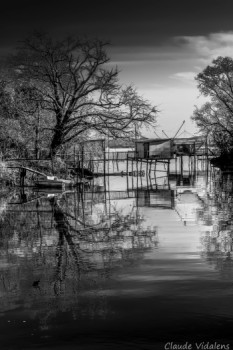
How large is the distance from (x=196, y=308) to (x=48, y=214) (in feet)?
47.6

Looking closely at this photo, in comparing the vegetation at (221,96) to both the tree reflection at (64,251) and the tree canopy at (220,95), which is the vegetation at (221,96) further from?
the tree reflection at (64,251)

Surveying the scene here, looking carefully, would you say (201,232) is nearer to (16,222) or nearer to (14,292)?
(16,222)

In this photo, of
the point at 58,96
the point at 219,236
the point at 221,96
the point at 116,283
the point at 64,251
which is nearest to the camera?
the point at 116,283

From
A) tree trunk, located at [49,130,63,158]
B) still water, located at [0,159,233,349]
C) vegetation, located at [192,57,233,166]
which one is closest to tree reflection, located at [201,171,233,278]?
still water, located at [0,159,233,349]

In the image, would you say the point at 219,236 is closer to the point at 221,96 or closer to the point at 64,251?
the point at 64,251

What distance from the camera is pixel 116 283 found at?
33.6 ft

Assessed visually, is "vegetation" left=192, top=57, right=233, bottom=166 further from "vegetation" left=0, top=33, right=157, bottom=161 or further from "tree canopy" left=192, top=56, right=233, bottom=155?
"vegetation" left=0, top=33, right=157, bottom=161

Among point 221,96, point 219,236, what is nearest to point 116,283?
point 219,236

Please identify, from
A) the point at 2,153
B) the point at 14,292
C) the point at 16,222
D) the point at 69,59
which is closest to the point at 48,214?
the point at 16,222

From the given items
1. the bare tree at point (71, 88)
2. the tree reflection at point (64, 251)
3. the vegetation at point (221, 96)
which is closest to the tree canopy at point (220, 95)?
the vegetation at point (221, 96)

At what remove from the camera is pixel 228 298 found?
29.5ft

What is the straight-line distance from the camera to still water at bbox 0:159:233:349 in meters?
7.45

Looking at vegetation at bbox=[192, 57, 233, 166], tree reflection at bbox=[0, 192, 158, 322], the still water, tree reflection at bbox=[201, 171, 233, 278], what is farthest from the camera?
vegetation at bbox=[192, 57, 233, 166]

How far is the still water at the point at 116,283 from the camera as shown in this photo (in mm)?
7445
